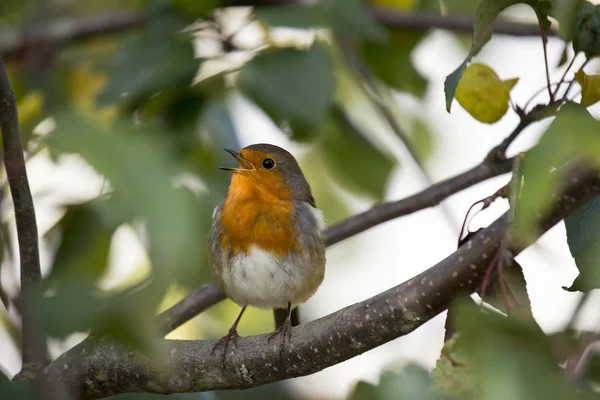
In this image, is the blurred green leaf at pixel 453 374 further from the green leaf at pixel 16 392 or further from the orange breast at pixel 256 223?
the orange breast at pixel 256 223

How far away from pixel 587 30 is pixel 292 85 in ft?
4.66

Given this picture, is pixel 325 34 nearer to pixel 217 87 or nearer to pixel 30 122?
pixel 217 87

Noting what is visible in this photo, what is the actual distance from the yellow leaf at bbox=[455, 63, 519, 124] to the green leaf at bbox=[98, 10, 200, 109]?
1.38m

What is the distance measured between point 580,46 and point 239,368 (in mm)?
1473

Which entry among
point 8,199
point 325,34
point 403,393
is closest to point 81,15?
point 325,34

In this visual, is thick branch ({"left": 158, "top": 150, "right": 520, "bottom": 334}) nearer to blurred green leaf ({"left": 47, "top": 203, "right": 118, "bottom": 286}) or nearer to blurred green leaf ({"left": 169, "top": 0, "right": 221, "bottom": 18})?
blurred green leaf ({"left": 47, "top": 203, "right": 118, "bottom": 286})

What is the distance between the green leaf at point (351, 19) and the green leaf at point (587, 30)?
Result: 124 cm

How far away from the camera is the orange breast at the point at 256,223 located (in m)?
4.07

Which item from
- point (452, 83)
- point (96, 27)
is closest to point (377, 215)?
point (452, 83)

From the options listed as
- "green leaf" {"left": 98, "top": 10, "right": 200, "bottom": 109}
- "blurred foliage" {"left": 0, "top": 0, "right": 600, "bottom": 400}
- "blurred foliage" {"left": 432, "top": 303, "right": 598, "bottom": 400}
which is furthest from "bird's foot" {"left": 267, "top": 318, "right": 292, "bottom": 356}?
"blurred foliage" {"left": 432, "top": 303, "right": 598, "bottom": 400}

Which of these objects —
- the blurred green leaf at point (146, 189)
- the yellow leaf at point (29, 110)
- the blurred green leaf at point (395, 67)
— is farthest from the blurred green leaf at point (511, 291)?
the yellow leaf at point (29, 110)

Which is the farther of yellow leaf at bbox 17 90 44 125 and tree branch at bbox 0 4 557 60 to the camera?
tree branch at bbox 0 4 557 60

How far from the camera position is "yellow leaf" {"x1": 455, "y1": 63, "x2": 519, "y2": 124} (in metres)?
2.59

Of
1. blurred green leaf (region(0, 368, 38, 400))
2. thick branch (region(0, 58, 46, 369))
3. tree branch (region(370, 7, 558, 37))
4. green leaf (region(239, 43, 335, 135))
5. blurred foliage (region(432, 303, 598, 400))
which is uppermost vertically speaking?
tree branch (region(370, 7, 558, 37))
